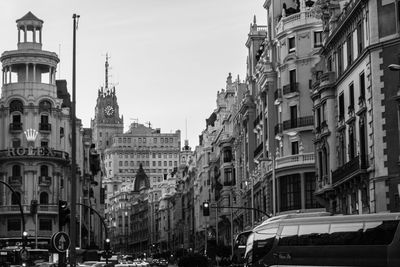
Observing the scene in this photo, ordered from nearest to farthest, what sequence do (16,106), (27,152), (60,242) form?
(60,242) < (27,152) < (16,106)

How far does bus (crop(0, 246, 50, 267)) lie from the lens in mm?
→ 87738

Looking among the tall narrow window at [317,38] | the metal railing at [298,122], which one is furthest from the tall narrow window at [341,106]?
the tall narrow window at [317,38]

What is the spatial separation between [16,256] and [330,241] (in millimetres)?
60053

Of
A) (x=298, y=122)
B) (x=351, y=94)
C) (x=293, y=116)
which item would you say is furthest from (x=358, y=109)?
(x=293, y=116)

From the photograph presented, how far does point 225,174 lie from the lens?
125 m

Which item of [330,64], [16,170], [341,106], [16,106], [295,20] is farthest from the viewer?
[16,106]

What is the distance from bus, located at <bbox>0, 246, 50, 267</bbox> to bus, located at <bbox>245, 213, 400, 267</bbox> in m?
36.3

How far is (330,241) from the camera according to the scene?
3575 cm

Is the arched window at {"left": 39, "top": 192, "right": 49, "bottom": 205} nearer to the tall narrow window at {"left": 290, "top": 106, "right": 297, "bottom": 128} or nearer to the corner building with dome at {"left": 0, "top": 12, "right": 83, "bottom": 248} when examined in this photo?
the corner building with dome at {"left": 0, "top": 12, "right": 83, "bottom": 248}

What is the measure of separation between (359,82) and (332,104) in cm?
702

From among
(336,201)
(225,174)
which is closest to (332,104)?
(336,201)

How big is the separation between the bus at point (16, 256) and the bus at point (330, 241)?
36323mm

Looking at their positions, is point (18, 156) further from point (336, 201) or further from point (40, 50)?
point (336, 201)

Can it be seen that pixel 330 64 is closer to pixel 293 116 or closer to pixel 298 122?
pixel 298 122
